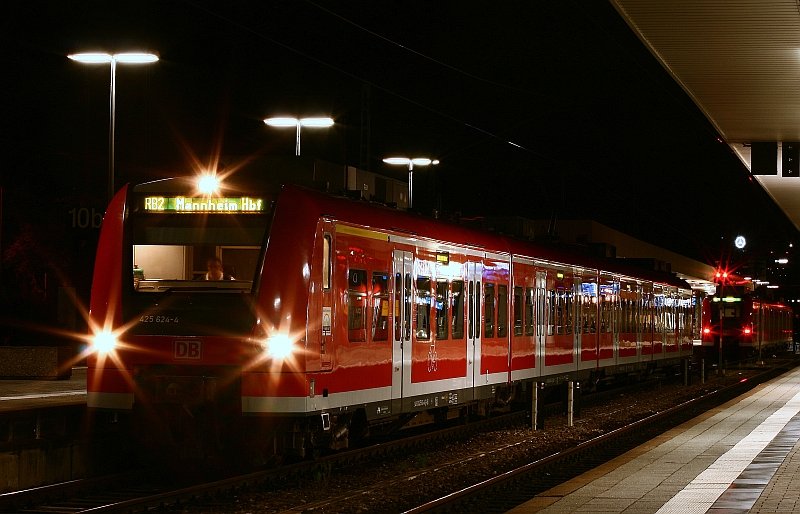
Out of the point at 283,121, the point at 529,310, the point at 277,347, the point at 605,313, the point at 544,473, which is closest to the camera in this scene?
the point at 277,347

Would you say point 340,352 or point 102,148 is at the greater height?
point 102,148

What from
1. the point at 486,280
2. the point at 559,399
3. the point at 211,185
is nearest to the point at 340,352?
the point at 211,185

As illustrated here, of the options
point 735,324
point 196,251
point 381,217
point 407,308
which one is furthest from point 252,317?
point 735,324

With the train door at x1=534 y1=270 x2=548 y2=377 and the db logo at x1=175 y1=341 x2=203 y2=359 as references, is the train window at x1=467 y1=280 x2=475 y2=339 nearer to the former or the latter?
the train door at x1=534 y1=270 x2=548 y2=377

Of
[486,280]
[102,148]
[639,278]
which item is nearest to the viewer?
[486,280]

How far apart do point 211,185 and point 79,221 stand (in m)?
8.99

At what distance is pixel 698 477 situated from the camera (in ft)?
43.8

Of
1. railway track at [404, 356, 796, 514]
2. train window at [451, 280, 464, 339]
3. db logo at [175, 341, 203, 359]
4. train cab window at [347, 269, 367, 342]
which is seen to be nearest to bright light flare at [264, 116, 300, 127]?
railway track at [404, 356, 796, 514]

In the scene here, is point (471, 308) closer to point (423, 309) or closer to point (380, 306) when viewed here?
point (423, 309)

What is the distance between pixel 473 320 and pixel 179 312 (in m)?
6.49

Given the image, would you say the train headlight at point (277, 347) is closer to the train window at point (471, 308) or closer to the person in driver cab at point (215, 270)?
the person in driver cab at point (215, 270)

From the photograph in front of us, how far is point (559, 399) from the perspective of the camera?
2886 cm

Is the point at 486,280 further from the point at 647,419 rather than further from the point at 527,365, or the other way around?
the point at 647,419

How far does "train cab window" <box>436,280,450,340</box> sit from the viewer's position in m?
17.4
